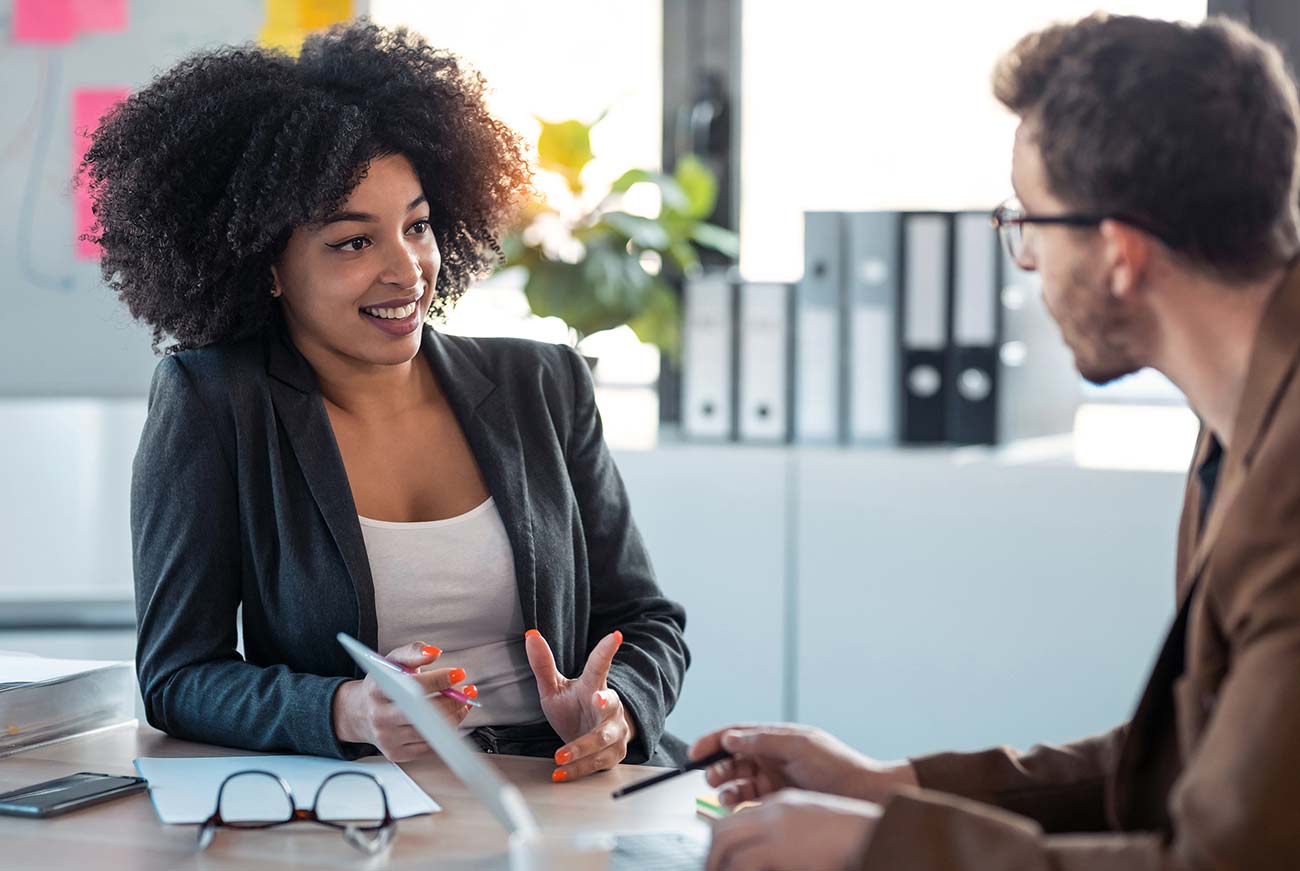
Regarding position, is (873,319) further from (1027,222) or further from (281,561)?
(1027,222)

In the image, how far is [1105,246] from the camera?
115cm

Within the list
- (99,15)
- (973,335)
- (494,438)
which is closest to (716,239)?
(973,335)

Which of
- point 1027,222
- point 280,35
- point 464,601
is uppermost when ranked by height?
point 280,35

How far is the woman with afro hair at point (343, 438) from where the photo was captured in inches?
67.1

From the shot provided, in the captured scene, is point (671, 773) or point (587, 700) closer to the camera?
point (671, 773)

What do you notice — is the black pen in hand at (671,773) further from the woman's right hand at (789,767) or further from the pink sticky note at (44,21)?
the pink sticky note at (44,21)

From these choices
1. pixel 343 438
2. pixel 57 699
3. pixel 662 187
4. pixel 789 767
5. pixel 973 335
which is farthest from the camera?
pixel 662 187

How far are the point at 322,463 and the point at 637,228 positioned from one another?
4.88 feet

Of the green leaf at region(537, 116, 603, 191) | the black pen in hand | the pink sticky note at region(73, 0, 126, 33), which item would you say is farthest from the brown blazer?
the pink sticky note at region(73, 0, 126, 33)

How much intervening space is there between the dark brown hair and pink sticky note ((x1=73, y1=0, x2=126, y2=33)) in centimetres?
211

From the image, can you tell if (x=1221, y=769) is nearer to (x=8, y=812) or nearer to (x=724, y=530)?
(x=8, y=812)

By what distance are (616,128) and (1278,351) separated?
2.66 meters

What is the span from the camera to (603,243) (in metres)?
3.12

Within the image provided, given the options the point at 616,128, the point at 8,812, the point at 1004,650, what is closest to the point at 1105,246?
the point at 8,812
